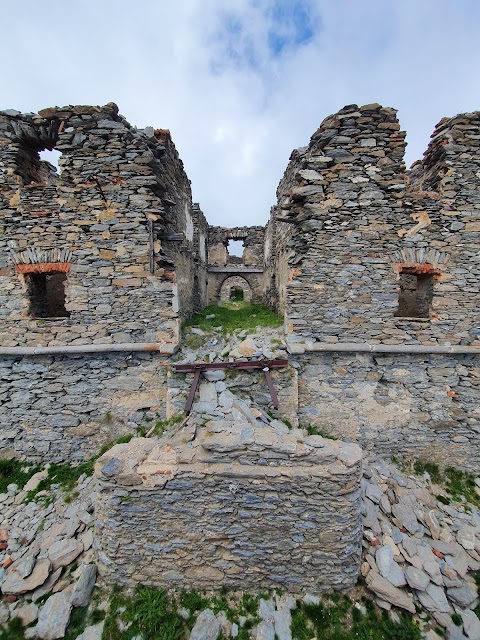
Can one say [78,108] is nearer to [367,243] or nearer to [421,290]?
[367,243]

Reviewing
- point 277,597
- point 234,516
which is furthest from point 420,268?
point 277,597

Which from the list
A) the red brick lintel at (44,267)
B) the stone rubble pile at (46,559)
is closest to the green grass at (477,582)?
the stone rubble pile at (46,559)

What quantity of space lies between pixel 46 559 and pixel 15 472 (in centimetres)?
269

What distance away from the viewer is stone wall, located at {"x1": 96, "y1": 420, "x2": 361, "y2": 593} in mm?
4004

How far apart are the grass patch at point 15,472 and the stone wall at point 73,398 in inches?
8.7

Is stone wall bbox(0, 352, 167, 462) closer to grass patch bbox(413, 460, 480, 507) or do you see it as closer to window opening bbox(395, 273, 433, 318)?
grass patch bbox(413, 460, 480, 507)

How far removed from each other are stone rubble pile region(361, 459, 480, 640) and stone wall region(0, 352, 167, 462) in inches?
198

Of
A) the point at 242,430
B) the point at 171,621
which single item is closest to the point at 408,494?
the point at 242,430

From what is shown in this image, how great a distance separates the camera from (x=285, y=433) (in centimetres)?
466

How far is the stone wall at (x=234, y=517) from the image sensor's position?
158 inches

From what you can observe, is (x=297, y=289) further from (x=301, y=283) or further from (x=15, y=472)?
(x=15, y=472)

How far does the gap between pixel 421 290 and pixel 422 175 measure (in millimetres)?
3148

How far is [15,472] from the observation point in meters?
6.09

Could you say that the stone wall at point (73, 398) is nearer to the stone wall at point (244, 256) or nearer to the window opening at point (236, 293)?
the stone wall at point (244, 256)
